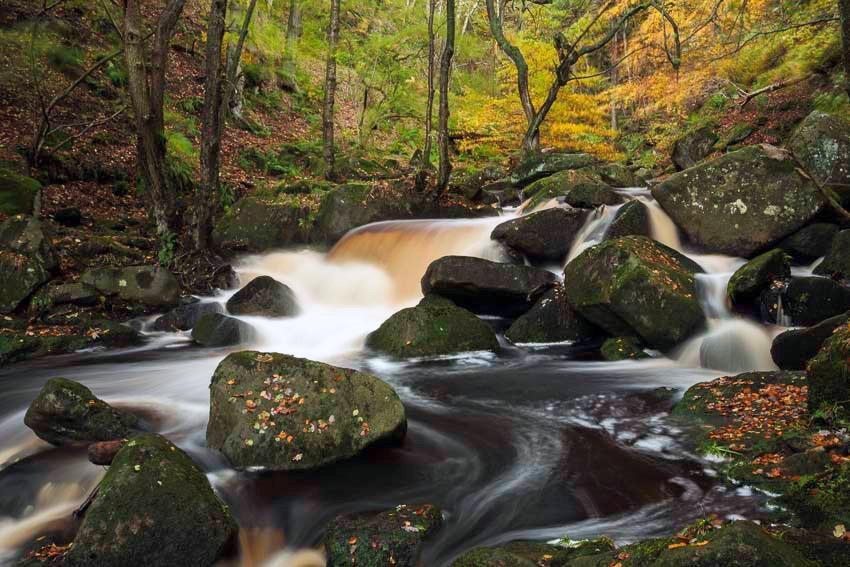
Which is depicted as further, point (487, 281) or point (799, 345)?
point (487, 281)

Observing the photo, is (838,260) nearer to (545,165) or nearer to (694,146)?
(694,146)

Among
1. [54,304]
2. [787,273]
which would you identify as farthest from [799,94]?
[54,304]

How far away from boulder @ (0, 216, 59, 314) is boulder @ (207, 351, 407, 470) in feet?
17.5

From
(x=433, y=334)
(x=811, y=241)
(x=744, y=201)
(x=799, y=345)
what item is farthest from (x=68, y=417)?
(x=811, y=241)

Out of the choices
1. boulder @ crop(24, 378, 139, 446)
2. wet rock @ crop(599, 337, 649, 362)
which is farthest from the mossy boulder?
wet rock @ crop(599, 337, 649, 362)

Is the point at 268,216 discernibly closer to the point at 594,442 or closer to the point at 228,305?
the point at 228,305

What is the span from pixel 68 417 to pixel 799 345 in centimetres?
672

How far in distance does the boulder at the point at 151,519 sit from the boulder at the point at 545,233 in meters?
7.25

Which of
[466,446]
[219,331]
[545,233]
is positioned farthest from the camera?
[545,233]

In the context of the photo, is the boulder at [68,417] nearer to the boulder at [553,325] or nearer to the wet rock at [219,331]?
the wet rock at [219,331]

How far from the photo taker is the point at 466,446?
5094 millimetres

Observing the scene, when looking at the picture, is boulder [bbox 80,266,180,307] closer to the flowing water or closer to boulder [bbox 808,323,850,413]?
the flowing water

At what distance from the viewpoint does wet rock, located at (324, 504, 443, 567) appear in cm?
321

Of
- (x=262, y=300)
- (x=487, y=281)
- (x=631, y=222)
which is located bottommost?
(x=262, y=300)
